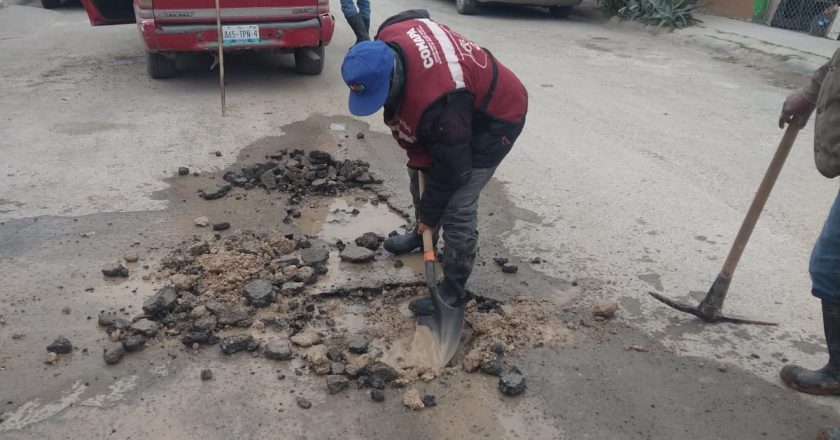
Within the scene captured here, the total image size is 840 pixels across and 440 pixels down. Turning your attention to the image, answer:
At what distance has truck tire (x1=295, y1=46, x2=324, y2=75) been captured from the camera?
24.7 feet

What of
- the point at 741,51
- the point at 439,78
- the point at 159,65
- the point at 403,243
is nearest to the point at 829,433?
the point at 439,78

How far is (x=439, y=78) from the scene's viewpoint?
2.69 metres

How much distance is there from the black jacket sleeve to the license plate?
448cm

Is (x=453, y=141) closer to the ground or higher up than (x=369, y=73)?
closer to the ground

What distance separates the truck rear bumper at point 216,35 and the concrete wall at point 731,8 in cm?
826

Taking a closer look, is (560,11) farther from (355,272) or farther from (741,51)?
(355,272)

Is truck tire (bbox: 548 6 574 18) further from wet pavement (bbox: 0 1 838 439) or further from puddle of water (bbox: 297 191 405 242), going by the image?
puddle of water (bbox: 297 191 405 242)

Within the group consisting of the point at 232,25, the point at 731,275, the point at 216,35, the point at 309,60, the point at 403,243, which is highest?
the point at 232,25

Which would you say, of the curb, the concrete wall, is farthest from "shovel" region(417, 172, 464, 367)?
the concrete wall

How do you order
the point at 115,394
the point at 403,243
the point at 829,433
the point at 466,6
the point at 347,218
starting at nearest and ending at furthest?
the point at 829,433 < the point at 115,394 < the point at 403,243 < the point at 347,218 < the point at 466,6

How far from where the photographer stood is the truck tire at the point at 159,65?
7236mm

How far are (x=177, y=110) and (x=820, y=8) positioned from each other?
10035 mm

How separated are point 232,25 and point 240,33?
0.11 meters

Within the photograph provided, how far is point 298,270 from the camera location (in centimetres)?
355
